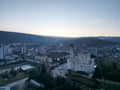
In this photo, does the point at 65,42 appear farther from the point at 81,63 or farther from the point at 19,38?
the point at 81,63

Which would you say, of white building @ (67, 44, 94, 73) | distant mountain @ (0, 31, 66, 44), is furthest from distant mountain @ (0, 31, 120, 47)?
white building @ (67, 44, 94, 73)

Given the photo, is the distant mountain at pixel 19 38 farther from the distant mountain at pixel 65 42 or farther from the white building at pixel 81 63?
the white building at pixel 81 63

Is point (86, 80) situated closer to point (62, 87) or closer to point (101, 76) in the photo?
point (101, 76)

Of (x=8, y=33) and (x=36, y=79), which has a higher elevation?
(x=8, y=33)

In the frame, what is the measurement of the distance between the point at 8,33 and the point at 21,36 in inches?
146

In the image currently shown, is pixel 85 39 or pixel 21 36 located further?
pixel 21 36

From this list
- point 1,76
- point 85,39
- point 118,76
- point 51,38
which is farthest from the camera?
point 51,38

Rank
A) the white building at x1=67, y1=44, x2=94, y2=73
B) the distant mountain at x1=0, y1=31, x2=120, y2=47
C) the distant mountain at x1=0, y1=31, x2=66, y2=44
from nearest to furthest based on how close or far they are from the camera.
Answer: the white building at x1=67, y1=44, x2=94, y2=73
the distant mountain at x1=0, y1=31, x2=66, y2=44
the distant mountain at x1=0, y1=31, x2=120, y2=47

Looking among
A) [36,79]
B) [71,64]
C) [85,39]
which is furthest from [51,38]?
A: [36,79]

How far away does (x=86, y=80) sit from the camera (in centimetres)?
491

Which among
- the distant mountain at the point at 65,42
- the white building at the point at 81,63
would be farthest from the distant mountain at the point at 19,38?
the white building at the point at 81,63

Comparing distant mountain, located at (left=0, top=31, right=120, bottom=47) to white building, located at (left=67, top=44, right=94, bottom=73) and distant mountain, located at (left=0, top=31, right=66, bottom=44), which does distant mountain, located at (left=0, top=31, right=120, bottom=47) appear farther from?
white building, located at (left=67, top=44, right=94, bottom=73)

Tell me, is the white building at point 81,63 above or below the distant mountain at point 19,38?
below

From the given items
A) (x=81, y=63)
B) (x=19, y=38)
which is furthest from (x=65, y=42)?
(x=81, y=63)
